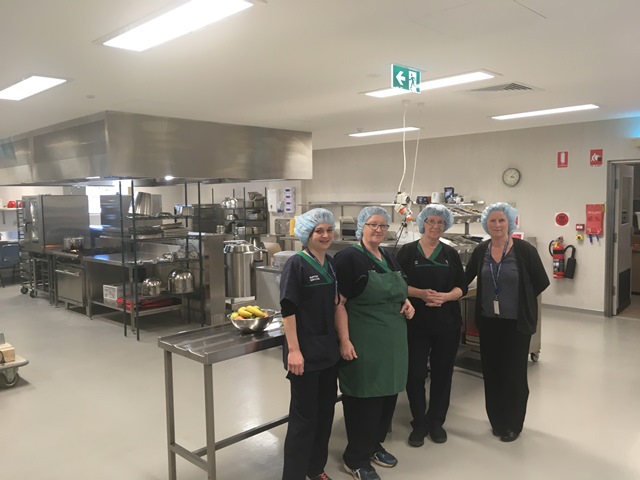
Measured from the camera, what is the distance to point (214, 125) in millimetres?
5598

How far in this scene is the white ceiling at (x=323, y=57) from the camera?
240 cm

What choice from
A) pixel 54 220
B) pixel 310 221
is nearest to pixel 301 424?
pixel 310 221

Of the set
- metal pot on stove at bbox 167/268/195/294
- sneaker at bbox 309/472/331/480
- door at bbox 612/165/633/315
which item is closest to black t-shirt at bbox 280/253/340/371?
sneaker at bbox 309/472/331/480

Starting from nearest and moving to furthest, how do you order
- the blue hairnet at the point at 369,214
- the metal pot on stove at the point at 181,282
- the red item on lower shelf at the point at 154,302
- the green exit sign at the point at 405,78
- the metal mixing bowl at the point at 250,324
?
the metal mixing bowl at the point at 250,324
the blue hairnet at the point at 369,214
the green exit sign at the point at 405,78
the metal pot on stove at the point at 181,282
the red item on lower shelf at the point at 154,302

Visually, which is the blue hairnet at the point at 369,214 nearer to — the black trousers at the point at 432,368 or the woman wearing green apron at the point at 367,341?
the woman wearing green apron at the point at 367,341

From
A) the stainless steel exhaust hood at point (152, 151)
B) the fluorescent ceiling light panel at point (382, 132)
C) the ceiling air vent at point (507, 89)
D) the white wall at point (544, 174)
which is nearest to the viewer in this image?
the ceiling air vent at point (507, 89)

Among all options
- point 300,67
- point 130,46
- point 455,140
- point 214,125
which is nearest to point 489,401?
point 300,67

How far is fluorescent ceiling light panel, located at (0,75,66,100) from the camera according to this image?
3.61m

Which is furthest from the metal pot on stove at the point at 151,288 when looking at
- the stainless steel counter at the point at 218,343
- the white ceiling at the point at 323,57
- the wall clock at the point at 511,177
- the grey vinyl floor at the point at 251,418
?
the wall clock at the point at 511,177

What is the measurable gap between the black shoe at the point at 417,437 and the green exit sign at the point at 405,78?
6.94ft

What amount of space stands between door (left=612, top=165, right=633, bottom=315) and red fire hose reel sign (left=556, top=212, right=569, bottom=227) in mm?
531

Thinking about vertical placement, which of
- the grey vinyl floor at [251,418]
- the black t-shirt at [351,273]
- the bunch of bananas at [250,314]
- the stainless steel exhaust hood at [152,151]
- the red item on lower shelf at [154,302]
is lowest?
the grey vinyl floor at [251,418]

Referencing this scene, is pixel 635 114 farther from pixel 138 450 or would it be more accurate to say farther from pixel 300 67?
pixel 138 450

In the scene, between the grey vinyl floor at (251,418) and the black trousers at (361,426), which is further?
the grey vinyl floor at (251,418)
